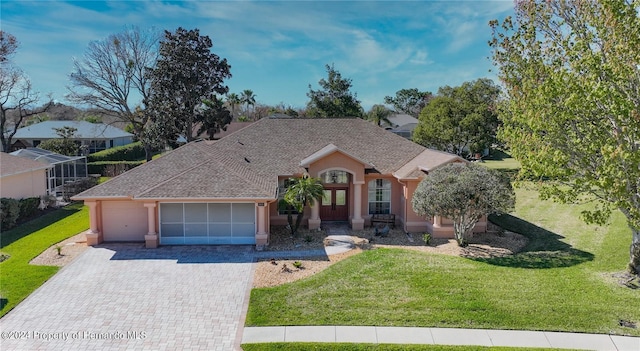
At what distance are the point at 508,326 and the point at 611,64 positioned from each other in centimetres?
888

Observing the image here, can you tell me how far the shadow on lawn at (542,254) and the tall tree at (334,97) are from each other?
3138cm

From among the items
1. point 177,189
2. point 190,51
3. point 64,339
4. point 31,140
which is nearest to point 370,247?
point 177,189

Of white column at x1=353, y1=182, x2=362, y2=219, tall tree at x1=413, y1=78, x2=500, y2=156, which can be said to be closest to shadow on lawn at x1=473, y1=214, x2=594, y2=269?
white column at x1=353, y1=182, x2=362, y2=219

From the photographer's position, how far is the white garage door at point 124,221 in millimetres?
20922

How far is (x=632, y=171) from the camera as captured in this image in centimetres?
1317

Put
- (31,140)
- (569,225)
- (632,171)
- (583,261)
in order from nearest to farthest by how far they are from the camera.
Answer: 1. (632,171)
2. (583,261)
3. (569,225)
4. (31,140)

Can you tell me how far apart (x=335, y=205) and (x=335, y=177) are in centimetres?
182

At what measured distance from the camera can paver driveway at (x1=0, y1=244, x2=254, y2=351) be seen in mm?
11789

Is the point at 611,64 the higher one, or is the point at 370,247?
the point at 611,64

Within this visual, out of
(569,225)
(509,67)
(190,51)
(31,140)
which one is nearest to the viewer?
(509,67)

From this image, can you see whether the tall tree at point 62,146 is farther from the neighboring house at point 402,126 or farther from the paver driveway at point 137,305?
the neighboring house at point 402,126

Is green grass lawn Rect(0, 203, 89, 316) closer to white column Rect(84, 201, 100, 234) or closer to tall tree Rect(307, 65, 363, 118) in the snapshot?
white column Rect(84, 201, 100, 234)

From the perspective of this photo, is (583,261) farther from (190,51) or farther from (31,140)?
(31,140)

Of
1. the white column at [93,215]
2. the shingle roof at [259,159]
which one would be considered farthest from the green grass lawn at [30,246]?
the shingle roof at [259,159]
